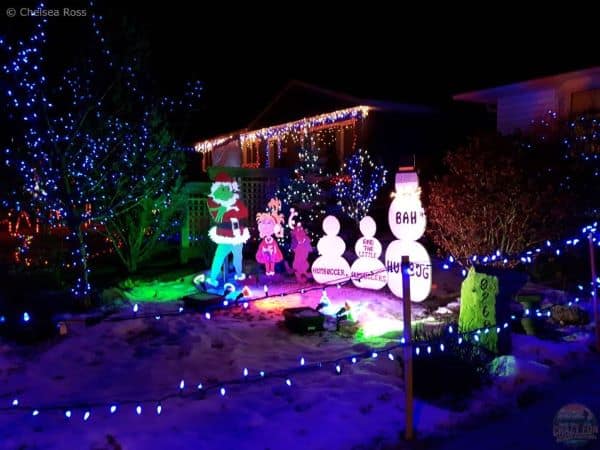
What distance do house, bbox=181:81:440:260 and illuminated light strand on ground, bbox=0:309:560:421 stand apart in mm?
8302

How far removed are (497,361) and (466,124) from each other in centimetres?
1559

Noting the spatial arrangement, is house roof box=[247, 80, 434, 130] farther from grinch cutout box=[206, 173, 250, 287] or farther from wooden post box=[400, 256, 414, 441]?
wooden post box=[400, 256, 414, 441]

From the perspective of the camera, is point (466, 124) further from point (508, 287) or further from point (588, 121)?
point (508, 287)

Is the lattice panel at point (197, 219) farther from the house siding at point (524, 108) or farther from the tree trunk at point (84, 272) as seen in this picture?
the house siding at point (524, 108)

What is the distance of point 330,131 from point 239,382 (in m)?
16.5

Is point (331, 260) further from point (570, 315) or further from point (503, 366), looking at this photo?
point (503, 366)

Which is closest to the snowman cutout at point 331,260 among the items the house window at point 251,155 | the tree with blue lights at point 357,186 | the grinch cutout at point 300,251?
the grinch cutout at point 300,251

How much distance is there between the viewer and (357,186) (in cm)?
1506

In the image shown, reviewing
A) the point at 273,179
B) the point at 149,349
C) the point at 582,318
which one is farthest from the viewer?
the point at 273,179

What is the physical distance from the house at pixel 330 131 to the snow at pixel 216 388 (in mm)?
7001

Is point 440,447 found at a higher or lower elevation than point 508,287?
lower

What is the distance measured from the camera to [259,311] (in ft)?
27.8

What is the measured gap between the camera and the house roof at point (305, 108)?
60.3ft

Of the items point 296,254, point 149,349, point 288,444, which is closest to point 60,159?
point 149,349
